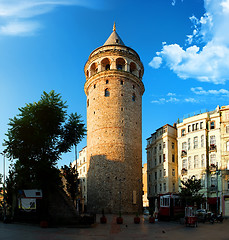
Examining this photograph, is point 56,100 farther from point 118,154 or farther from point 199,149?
point 199,149

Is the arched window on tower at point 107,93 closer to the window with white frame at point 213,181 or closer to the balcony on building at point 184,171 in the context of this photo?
the balcony on building at point 184,171

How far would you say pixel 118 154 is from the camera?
5212cm

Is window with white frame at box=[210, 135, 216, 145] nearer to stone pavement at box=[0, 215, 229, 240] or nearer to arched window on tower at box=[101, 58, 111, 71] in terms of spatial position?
arched window on tower at box=[101, 58, 111, 71]

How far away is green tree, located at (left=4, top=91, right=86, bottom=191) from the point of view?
105 feet

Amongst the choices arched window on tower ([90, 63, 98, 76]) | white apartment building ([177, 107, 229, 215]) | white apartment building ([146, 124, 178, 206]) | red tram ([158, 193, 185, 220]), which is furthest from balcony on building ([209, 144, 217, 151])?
arched window on tower ([90, 63, 98, 76])

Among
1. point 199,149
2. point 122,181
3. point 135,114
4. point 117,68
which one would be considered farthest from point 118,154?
point 117,68

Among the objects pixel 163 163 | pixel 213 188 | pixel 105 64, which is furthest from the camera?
pixel 105 64

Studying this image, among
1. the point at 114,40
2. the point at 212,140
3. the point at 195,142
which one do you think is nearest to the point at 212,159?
the point at 212,140

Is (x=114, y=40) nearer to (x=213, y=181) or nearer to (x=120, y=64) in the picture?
(x=120, y=64)

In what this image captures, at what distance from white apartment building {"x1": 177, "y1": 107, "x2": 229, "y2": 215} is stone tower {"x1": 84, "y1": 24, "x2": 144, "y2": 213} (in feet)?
28.8

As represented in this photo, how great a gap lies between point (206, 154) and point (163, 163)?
920 cm

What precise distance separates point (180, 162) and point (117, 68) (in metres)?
22.1

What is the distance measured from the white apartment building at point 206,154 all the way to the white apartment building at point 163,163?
2.03 metres

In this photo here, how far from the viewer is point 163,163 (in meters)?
54.3
